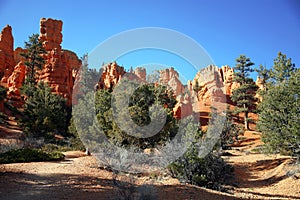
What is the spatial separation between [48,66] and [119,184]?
1294 inches

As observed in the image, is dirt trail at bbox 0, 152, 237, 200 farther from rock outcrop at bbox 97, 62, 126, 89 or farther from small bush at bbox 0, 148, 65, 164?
rock outcrop at bbox 97, 62, 126, 89

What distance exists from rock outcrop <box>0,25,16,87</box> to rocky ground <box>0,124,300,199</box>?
1528 inches

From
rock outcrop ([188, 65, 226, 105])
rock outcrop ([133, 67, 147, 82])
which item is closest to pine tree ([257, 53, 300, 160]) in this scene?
rock outcrop ([133, 67, 147, 82])

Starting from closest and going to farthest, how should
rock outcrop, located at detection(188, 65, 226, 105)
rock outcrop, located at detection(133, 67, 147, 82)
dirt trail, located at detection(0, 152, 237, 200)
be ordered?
1. dirt trail, located at detection(0, 152, 237, 200)
2. rock outcrop, located at detection(133, 67, 147, 82)
3. rock outcrop, located at detection(188, 65, 226, 105)

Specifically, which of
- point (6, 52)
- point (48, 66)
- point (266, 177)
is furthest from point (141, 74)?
point (6, 52)

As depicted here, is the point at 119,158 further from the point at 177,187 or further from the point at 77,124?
the point at 77,124

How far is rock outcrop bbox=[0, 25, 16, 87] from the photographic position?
44.2 meters

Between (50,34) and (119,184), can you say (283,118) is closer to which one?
(119,184)

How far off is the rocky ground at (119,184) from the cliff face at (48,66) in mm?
24573

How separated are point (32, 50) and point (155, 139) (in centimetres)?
3098

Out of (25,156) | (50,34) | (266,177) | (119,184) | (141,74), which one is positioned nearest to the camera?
(119,184)

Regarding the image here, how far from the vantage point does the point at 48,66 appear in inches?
1430

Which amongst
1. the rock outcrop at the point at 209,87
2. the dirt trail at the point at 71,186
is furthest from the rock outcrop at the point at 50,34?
the dirt trail at the point at 71,186

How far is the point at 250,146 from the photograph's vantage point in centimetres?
2414
